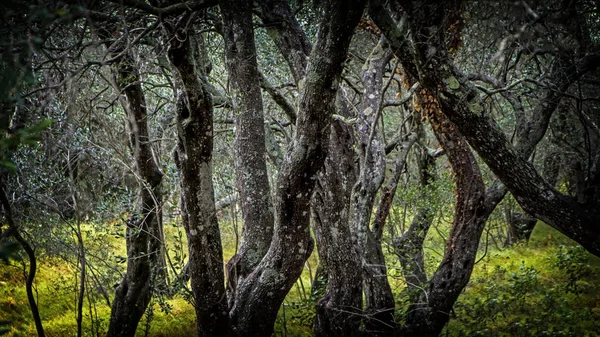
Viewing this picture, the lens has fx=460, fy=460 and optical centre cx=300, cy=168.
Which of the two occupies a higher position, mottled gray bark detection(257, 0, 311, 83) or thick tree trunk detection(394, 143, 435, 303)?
mottled gray bark detection(257, 0, 311, 83)

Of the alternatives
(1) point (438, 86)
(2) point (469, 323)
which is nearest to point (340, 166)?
(1) point (438, 86)

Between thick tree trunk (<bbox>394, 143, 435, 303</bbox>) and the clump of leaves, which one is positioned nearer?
the clump of leaves

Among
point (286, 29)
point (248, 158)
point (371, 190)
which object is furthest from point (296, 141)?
point (286, 29)

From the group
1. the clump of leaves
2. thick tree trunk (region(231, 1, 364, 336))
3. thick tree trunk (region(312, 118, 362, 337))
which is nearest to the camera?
thick tree trunk (region(231, 1, 364, 336))

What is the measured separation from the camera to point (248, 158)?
5309 millimetres

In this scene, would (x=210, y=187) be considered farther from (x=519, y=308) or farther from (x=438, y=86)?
(x=519, y=308)

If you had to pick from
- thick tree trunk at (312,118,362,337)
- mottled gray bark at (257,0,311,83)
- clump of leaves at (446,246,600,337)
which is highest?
mottled gray bark at (257,0,311,83)

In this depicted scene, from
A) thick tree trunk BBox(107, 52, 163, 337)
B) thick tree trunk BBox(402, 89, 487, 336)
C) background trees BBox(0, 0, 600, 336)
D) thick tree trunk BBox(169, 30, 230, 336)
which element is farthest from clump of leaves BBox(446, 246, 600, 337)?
thick tree trunk BBox(107, 52, 163, 337)

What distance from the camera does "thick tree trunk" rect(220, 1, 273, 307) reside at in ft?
17.2

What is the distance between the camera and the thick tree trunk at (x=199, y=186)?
14.1 feet

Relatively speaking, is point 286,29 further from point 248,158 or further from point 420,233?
point 420,233

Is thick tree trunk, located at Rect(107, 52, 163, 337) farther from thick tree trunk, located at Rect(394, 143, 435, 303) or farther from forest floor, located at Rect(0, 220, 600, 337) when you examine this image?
thick tree trunk, located at Rect(394, 143, 435, 303)

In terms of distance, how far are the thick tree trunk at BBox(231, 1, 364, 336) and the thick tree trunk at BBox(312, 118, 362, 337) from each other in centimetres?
95

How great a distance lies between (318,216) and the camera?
5.91 m
